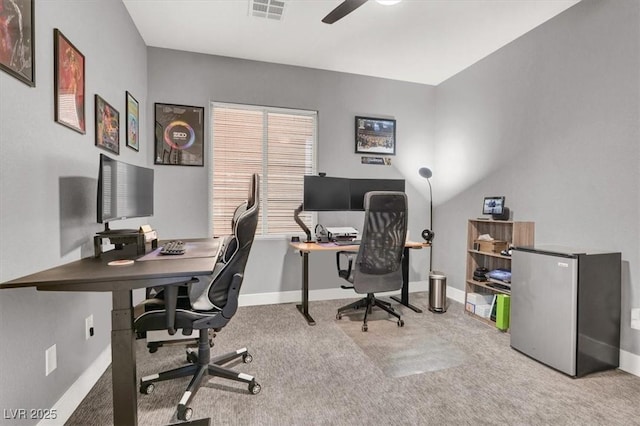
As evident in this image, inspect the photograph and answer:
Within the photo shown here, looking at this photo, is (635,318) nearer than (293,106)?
Yes

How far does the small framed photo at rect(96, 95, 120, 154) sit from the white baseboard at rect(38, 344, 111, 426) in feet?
4.85

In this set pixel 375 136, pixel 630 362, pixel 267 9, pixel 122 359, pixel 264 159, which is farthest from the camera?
pixel 375 136

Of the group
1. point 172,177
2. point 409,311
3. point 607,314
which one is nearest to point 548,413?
point 607,314

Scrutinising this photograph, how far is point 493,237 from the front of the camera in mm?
3477

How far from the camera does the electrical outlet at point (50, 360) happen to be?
61.9 inches

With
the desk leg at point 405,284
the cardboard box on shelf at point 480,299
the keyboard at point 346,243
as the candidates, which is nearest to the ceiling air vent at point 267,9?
the keyboard at point 346,243

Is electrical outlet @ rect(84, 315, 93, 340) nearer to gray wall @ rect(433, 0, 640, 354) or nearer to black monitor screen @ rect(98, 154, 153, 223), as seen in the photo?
black monitor screen @ rect(98, 154, 153, 223)

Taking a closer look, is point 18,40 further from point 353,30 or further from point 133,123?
point 353,30

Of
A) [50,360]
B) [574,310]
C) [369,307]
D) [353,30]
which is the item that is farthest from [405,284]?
[50,360]

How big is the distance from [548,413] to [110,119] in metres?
3.46

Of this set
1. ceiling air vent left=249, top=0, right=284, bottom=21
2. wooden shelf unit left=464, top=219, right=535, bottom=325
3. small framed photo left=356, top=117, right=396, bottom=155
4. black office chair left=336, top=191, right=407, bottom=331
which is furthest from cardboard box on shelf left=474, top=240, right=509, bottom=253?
ceiling air vent left=249, top=0, right=284, bottom=21

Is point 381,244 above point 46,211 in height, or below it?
below

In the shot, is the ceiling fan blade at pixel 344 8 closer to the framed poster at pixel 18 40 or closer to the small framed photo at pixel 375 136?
the framed poster at pixel 18 40

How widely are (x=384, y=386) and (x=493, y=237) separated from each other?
2.19m
